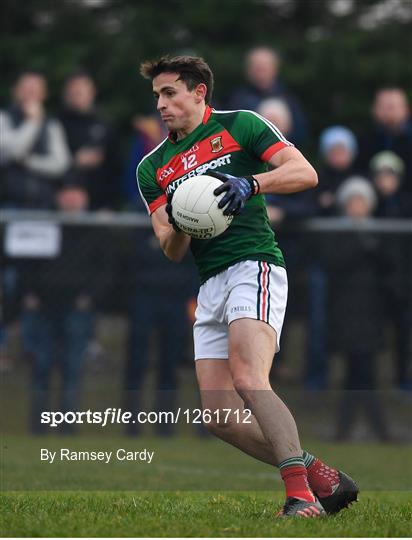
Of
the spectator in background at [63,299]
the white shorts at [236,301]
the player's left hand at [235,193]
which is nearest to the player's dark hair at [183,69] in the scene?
the player's left hand at [235,193]

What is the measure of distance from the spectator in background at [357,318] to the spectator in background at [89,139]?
2.58 metres

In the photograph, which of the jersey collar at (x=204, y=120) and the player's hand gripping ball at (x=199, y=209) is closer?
the player's hand gripping ball at (x=199, y=209)

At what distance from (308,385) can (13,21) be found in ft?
32.0

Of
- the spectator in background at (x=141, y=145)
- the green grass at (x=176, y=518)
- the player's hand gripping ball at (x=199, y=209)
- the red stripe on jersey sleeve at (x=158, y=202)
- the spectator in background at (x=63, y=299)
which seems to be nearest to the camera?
the green grass at (x=176, y=518)

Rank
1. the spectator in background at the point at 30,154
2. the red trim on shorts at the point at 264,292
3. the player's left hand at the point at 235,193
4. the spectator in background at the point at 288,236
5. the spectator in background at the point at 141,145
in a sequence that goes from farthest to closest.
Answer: the spectator in background at the point at 141,145, the spectator in background at the point at 30,154, the spectator in background at the point at 288,236, the red trim on shorts at the point at 264,292, the player's left hand at the point at 235,193

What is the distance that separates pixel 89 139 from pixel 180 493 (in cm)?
635

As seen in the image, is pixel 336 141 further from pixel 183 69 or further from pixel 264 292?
pixel 264 292

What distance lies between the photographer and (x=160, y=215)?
310 inches

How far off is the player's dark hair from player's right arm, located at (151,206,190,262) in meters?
Result: 0.77

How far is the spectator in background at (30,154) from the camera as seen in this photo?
13516 mm

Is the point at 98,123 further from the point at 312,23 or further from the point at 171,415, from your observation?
the point at 312,23

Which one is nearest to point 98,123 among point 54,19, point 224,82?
point 224,82

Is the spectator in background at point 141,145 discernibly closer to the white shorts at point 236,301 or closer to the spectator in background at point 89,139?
the spectator in background at point 89,139

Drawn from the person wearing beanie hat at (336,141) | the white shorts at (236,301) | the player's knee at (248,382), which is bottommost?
the player's knee at (248,382)
